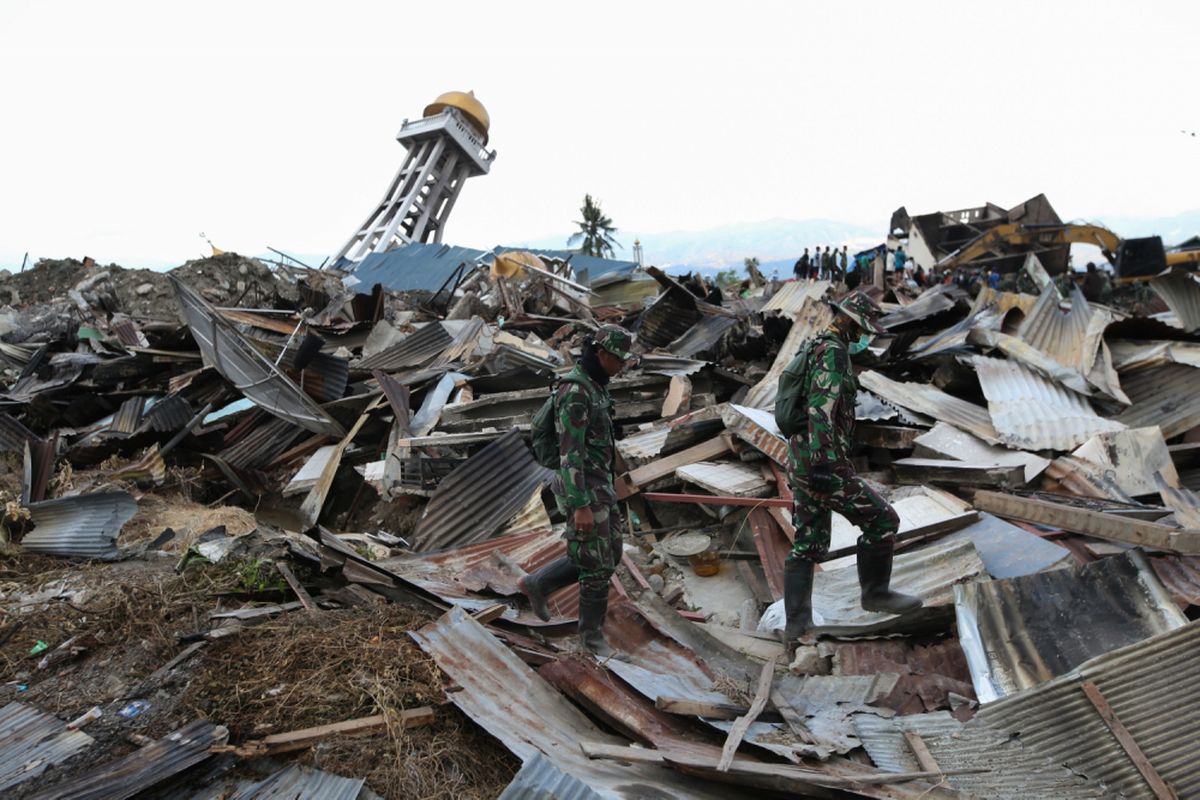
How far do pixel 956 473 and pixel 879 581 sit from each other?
1.75m

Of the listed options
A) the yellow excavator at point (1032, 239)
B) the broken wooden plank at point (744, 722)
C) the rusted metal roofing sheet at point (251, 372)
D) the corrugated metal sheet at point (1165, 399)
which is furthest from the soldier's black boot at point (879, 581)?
the yellow excavator at point (1032, 239)

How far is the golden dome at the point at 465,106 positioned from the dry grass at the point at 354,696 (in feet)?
118

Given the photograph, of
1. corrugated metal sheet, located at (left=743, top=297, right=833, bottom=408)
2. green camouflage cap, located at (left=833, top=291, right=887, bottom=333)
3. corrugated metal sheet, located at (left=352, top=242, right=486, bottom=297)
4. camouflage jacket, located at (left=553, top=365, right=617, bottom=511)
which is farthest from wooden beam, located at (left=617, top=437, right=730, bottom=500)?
corrugated metal sheet, located at (left=352, top=242, right=486, bottom=297)

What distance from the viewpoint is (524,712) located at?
2.76 m

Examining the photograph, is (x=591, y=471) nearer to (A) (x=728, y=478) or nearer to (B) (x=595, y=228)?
(A) (x=728, y=478)

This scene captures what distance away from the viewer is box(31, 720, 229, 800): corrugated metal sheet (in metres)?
2.37

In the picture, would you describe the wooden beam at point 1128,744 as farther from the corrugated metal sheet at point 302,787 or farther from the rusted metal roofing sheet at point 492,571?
the corrugated metal sheet at point 302,787

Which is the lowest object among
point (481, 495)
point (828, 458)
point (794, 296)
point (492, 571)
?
point (492, 571)

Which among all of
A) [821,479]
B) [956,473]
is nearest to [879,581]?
[821,479]

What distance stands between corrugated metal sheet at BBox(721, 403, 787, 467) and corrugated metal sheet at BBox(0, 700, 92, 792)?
4129 millimetres

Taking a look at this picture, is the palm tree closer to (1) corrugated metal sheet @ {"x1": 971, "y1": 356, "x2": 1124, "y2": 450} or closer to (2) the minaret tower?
(2) the minaret tower

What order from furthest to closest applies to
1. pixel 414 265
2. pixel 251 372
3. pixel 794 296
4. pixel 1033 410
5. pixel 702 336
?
pixel 414 265 < pixel 794 296 < pixel 702 336 < pixel 251 372 < pixel 1033 410

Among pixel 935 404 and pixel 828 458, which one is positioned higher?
pixel 828 458

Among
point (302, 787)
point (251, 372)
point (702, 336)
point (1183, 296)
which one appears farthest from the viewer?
point (702, 336)
